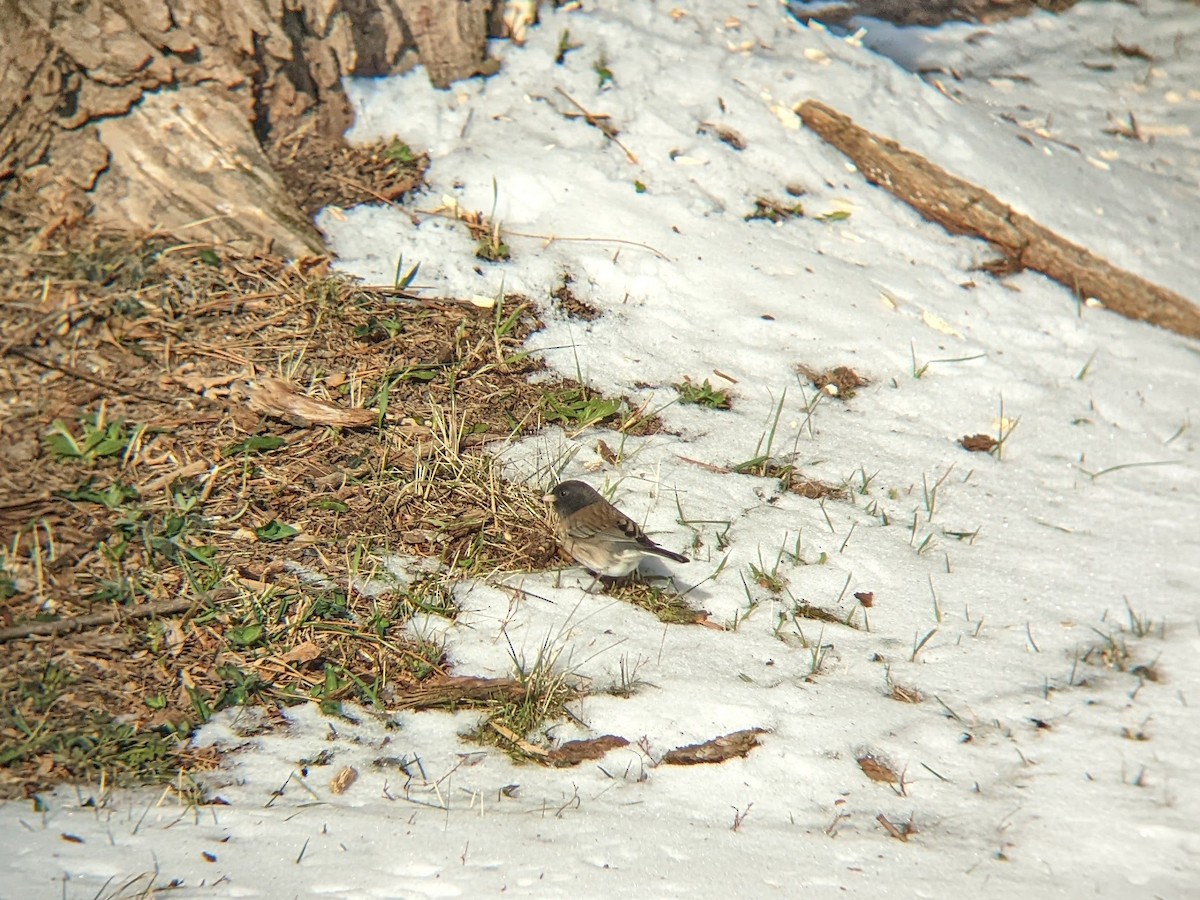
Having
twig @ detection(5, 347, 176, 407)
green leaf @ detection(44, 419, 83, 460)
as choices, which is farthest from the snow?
green leaf @ detection(44, 419, 83, 460)

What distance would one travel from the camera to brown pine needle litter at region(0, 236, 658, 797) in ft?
9.74

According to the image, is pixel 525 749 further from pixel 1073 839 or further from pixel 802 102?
pixel 802 102

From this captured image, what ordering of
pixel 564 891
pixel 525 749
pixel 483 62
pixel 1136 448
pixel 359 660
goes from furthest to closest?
pixel 483 62 < pixel 1136 448 < pixel 359 660 < pixel 525 749 < pixel 564 891

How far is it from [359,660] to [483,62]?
134 inches

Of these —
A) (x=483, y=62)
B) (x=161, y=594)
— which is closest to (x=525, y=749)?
(x=161, y=594)

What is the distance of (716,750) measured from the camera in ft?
9.48

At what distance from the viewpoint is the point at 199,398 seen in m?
3.77

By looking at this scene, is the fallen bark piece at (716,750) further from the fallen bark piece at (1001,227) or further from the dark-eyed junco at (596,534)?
the fallen bark piece at (1001,227)

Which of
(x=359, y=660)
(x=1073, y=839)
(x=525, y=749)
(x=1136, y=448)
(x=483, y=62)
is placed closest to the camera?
(x=1073, y=839)

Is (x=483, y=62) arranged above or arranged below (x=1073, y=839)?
above

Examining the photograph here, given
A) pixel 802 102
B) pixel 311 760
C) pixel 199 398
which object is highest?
pixel 802 102

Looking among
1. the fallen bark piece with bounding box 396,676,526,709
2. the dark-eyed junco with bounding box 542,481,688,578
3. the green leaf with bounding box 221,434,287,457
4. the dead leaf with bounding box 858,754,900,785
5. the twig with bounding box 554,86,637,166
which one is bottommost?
the dead leaf with bounding box 858,754,900,785

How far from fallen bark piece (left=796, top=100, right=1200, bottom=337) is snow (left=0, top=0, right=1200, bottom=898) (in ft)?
0.33

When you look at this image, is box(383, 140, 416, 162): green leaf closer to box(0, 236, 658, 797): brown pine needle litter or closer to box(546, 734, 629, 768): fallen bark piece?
box(0, 236, 658, 797): brown pine needle litter
